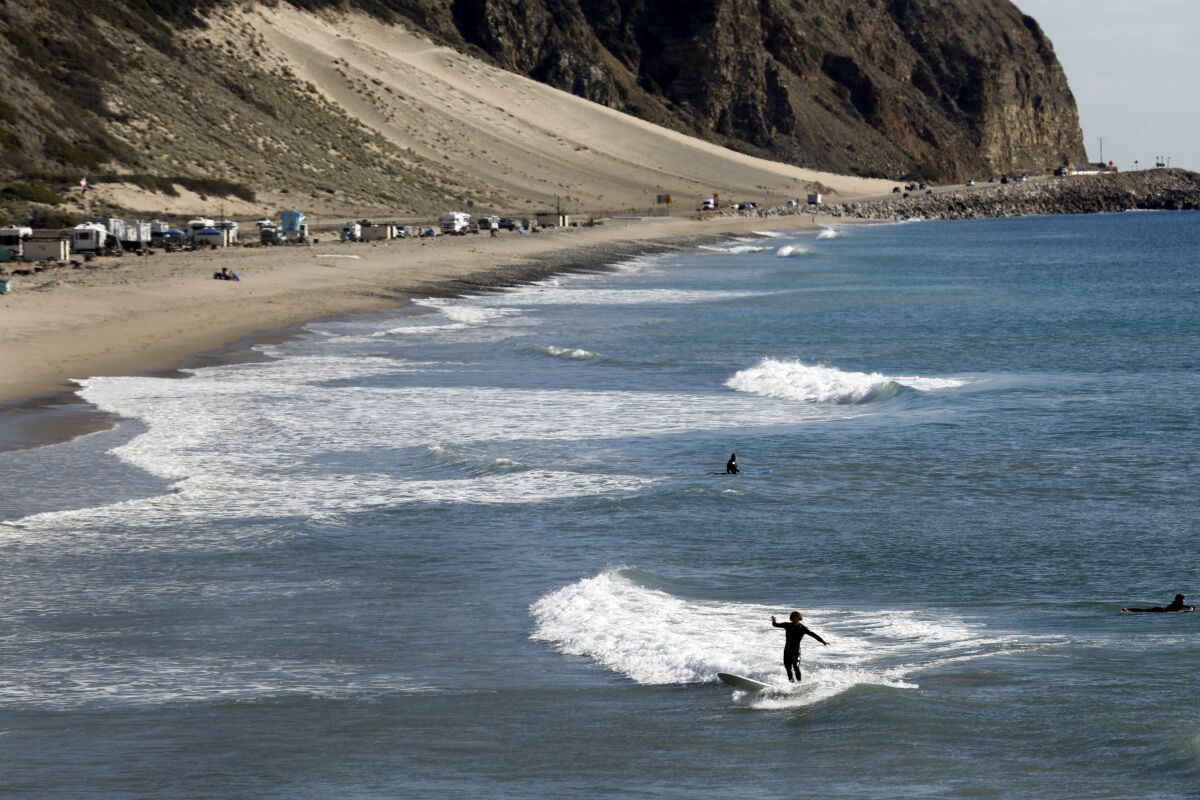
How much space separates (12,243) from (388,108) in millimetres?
85459

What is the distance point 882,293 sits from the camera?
7288cm

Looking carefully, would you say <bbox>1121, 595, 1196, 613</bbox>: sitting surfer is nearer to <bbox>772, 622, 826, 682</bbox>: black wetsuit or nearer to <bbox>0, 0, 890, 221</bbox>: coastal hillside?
<bbox>772, 622, 826, 682</bbox>: black wetsuit

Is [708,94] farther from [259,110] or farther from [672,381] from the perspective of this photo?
[672,381]

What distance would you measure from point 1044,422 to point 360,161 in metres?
103

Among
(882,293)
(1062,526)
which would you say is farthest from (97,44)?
(1062,526)

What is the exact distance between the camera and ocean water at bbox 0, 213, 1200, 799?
45.9 ft

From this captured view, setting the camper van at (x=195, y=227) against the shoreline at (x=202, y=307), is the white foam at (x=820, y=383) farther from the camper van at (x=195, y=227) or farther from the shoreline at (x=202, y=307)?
the camper van at (x=195, y=227)

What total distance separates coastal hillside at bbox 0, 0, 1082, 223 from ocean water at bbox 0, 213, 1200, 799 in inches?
2307

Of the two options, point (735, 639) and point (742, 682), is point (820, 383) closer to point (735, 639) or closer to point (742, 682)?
point (735, 639)

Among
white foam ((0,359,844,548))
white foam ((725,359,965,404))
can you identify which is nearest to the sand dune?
white foam ((725,359,965,404))

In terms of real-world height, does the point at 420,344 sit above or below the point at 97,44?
below

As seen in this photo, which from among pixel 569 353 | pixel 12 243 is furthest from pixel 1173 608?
pixel 12 243

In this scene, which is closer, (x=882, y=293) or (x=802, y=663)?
(x=802, y=663)

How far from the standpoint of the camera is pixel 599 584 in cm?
1956
